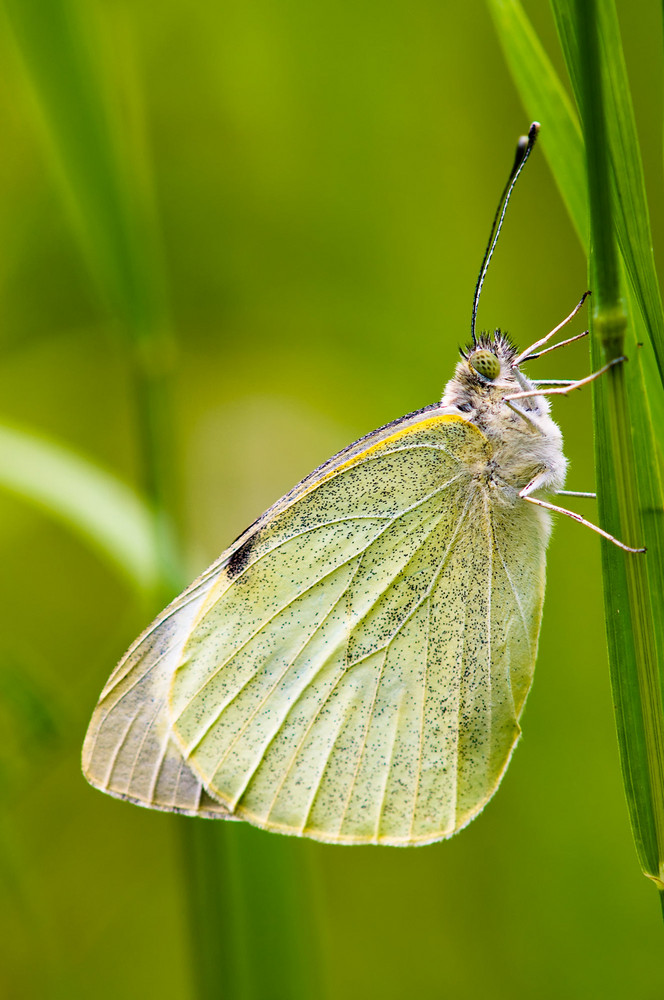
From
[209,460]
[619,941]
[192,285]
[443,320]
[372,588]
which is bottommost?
[619,941]

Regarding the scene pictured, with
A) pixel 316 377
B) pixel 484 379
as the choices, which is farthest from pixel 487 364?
pixel 316 377

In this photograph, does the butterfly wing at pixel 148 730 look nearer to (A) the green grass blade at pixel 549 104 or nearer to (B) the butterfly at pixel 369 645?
(B) the butterfly at pixel 369 645

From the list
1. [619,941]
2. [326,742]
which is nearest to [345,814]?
[326,742]

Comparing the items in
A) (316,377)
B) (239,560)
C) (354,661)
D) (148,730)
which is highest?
(316,377)

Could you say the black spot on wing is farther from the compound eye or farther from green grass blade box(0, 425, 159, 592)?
the compound eye

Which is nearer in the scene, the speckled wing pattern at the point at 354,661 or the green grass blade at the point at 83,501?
the speckled wing pattern at the point at 354,661

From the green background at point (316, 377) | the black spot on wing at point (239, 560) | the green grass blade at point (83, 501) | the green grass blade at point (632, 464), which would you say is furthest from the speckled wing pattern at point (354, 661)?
the green grass blade at point (632, 464)

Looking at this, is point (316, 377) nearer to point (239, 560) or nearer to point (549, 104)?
point (239, 560)

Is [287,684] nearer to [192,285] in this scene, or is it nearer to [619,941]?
[619,941]
